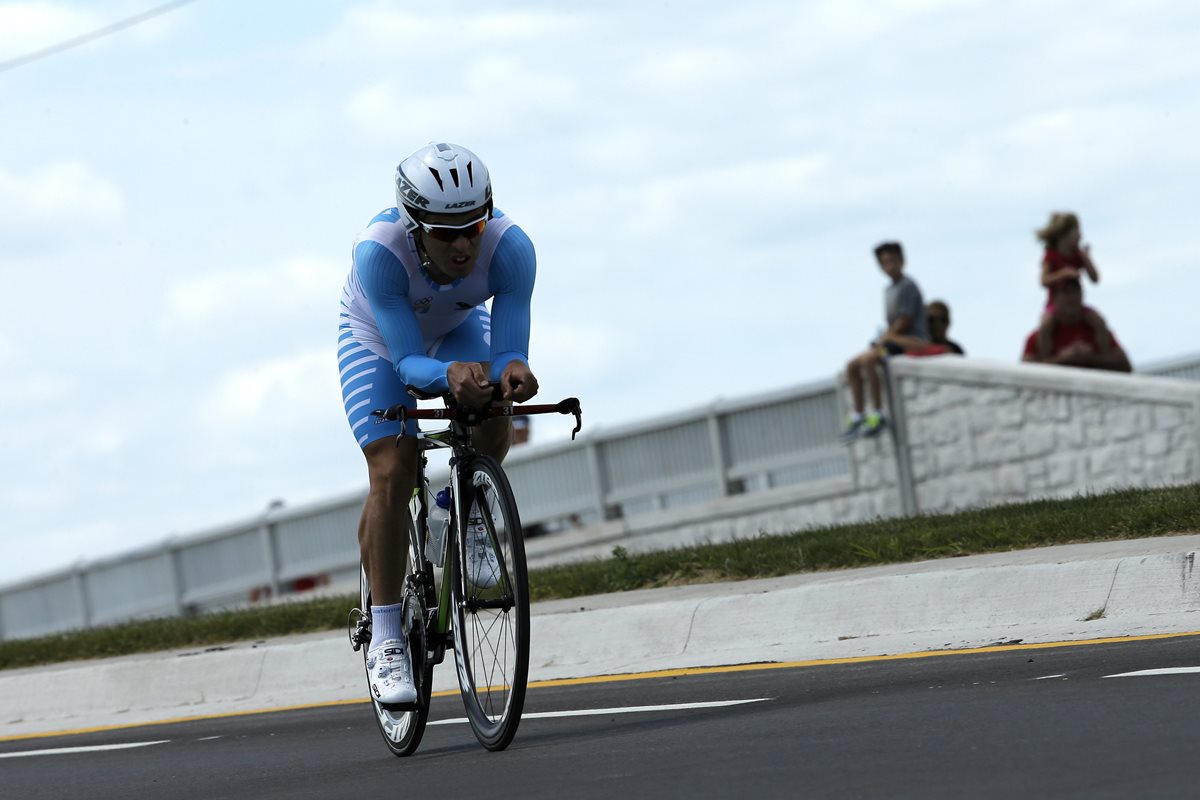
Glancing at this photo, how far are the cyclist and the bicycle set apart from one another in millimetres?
59

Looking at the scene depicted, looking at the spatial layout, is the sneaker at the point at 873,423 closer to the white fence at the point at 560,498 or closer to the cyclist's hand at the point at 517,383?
the white fence at the point at 560,498

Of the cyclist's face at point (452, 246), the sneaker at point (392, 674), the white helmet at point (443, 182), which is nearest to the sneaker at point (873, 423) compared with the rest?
the sneaker at point (392, 674)

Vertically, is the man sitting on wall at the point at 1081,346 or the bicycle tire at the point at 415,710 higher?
the man sitting on wall at the point at 1081,346

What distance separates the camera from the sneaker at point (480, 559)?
23.5 ft

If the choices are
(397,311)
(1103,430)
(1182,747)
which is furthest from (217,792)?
(1103,430)

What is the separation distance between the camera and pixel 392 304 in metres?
7.34

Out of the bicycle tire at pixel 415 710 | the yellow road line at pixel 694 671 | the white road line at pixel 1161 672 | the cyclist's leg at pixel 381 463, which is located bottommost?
the yellow road line at pixel 694 671

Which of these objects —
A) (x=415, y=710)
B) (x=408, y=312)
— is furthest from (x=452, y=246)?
(x=415, y=710)

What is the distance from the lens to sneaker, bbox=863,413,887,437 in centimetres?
1920

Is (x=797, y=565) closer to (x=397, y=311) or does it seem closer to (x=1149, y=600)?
(x=1149, y=600)

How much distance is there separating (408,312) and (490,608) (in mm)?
1068

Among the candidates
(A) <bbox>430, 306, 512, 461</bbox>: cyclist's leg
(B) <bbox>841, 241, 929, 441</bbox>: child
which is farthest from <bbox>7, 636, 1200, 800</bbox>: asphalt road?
(B) <bbox>841, 241, 929, 441</bbox>: child

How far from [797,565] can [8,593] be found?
1953 centimetres

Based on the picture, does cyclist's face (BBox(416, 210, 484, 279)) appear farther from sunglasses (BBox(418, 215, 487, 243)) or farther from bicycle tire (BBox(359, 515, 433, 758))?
bicycle tire (BBox(359, 515, 433, 758))
